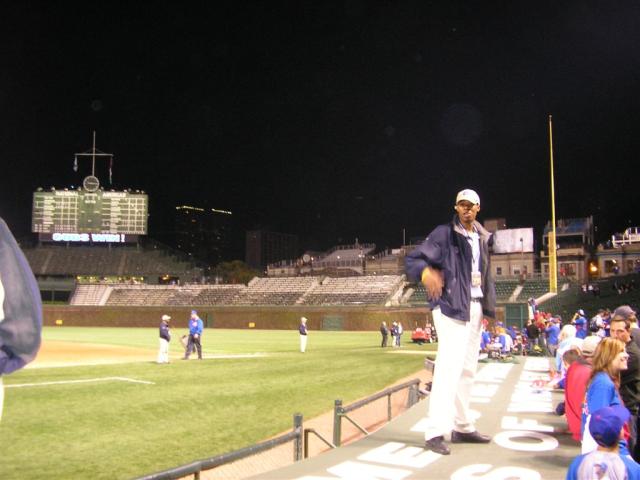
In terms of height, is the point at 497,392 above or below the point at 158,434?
above

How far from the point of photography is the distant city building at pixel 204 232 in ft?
494

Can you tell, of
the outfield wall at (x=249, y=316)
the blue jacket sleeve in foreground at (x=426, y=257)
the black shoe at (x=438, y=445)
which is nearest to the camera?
the black shoe at (x=438, y=445)

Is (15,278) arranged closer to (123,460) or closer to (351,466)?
(351,466)

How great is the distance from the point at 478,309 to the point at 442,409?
862mm

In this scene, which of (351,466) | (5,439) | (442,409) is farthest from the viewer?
(5,439)

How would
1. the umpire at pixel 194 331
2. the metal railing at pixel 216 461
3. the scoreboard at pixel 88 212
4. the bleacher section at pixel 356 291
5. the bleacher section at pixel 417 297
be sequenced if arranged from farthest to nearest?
the scoreboard at pixel 88 212 → the bleacher section at pixel 356 291 → the bleacher section at pixel 417 297 → the umpire at pixel 194 331 → the metal railing at pixel 216 461

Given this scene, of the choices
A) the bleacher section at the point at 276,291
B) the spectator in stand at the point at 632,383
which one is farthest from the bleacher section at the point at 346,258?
the spectator in stand at the point at 632,383

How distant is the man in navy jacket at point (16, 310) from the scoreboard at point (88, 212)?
257ft

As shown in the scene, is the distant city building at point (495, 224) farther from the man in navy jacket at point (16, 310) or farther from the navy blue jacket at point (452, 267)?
the man in navy jacket at point (16, 310)

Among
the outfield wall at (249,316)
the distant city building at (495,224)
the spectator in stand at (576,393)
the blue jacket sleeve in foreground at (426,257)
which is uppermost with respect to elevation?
the distant city building at (495,224)

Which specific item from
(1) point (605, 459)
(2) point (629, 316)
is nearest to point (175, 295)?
(2) point (629, 316)

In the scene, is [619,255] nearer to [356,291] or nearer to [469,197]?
[356,291]

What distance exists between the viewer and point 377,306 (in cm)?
5703

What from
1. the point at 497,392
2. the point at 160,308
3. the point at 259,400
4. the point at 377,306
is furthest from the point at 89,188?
the point at 497,392
